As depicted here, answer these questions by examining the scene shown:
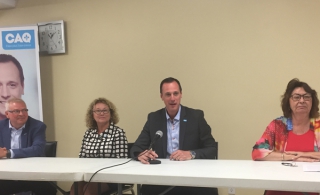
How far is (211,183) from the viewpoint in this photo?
1636 millimetres

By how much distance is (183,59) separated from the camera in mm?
3291

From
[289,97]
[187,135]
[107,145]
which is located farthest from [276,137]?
[107,145]

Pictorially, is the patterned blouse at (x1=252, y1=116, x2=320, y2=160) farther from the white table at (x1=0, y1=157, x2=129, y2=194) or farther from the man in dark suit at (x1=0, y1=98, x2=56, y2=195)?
the man in dark suit at (x1=0, y1=98, x2=56, y2=195)

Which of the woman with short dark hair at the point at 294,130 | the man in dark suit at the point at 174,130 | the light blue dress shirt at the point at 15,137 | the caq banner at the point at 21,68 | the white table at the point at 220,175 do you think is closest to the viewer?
the white table at the point at 220,175

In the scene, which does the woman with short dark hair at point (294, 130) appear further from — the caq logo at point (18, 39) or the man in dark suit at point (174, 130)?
the caq logo at point (18, 39)

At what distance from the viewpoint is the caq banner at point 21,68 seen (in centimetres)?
353

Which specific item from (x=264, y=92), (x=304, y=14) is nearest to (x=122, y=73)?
(x=264, y=92)

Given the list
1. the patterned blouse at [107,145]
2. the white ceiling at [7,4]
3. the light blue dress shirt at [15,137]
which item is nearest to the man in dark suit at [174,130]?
the patterned blouse at [107,145]

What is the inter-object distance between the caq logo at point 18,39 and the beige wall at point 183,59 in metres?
0.25

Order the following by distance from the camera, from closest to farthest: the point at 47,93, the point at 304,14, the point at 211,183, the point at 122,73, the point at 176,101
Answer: the point at 211,183 < the point at 176,101 < the point at 304,14 < the point at 122,73 < the point at 47,93

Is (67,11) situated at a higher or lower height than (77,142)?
higher

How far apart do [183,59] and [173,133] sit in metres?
1.09

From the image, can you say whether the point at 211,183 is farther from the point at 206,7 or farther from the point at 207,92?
the point at 206,7

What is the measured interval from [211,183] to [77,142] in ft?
7.93
